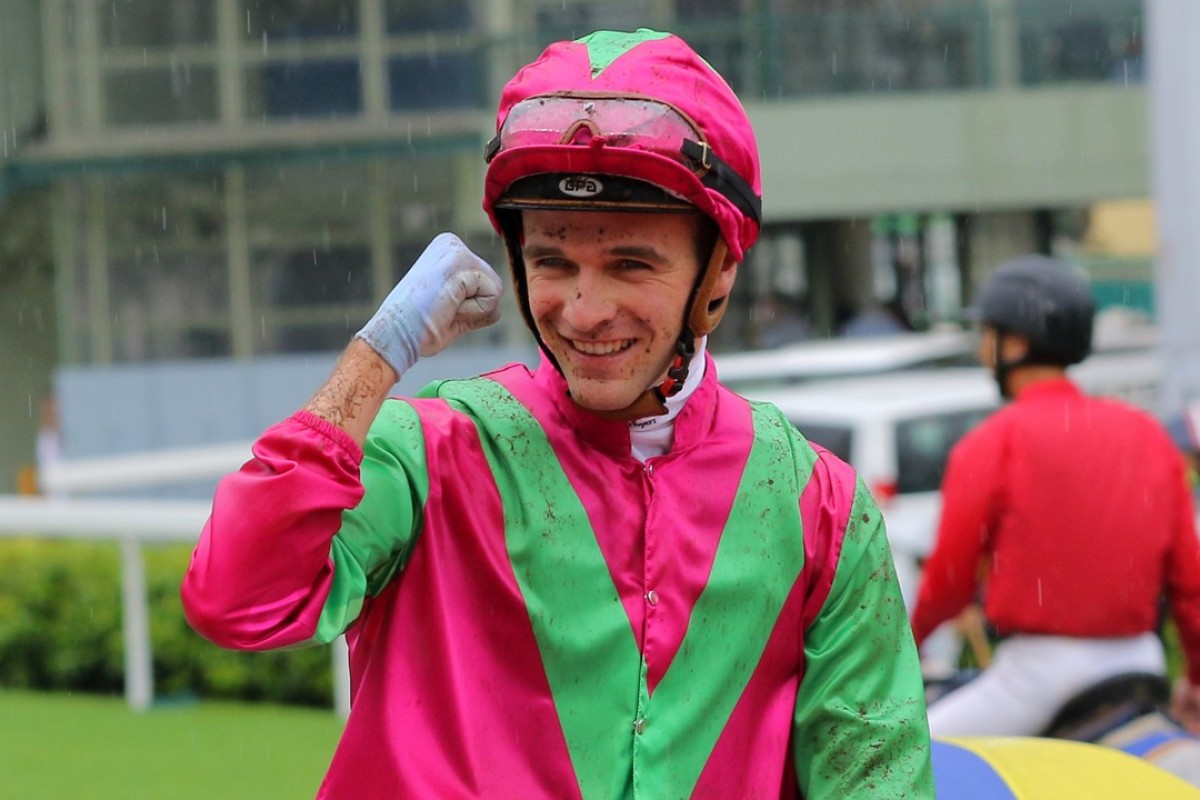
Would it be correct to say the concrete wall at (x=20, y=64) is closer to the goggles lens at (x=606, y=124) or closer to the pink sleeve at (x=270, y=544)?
the goggles lens at (x=606, y=124)

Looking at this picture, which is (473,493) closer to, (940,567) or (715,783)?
(715,783)

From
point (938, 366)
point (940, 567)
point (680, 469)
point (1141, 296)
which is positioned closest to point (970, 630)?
point (940, 567)

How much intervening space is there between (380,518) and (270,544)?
195mm

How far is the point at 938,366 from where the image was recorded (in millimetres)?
11047

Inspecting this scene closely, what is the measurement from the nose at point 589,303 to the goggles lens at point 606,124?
185 mm

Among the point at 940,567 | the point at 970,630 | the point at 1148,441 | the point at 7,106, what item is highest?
the point at 7,106

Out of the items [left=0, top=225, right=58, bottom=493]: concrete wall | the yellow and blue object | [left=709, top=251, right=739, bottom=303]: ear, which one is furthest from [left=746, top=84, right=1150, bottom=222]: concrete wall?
[left=709, top=251, right=739, bottom=303]: ear

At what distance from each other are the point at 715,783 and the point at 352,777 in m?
0.47

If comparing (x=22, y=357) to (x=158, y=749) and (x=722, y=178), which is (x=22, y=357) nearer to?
(x=158, y=749)

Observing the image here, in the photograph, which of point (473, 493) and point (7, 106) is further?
point (7, 106)

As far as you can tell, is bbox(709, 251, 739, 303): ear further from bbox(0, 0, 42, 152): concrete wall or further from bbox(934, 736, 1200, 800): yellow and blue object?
bbox(0, 0, 42, 152): concrete wall

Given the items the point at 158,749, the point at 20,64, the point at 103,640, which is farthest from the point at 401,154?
the point at 158,749

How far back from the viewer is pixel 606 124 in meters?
2.24

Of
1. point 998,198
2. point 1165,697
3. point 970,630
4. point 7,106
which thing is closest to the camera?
point 1165,697
